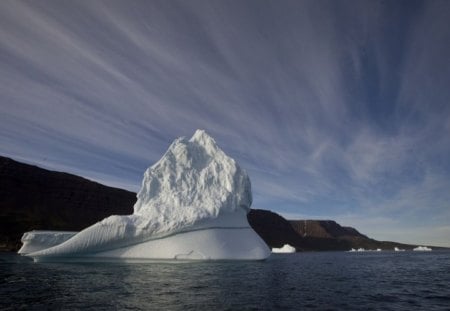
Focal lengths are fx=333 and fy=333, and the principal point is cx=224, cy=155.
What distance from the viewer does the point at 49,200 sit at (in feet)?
341

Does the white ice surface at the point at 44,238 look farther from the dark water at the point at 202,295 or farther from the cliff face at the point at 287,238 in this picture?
the cliff face at the point at 287,238

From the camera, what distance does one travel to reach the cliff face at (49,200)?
85.9 meters

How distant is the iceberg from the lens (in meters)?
24.5

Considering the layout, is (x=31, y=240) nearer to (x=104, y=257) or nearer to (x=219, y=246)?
(x=104, y=257)

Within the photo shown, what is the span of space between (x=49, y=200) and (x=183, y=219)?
93990 millimetres

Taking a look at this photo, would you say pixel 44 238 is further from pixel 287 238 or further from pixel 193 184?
pixel 287 238

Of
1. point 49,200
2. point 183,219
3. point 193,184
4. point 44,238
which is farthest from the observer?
point 49,200

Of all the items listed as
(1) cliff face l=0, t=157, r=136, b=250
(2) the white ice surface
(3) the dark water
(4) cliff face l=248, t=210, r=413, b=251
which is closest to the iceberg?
(3) the dark water

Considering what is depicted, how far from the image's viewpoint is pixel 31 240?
42312 millimetres

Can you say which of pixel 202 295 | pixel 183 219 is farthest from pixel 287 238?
pixel 202 295

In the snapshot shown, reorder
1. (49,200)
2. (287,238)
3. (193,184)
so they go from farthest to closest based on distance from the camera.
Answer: (287,238)
(49,200)
(193,184)

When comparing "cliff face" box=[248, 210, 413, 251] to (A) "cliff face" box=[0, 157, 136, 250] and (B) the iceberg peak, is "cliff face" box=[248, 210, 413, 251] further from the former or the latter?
(B) the iceberg peak

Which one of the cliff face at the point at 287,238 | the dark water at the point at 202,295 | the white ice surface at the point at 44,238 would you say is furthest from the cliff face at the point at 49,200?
the dark water at the point at 202,295

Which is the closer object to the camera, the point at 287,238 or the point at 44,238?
the point at 44,238
